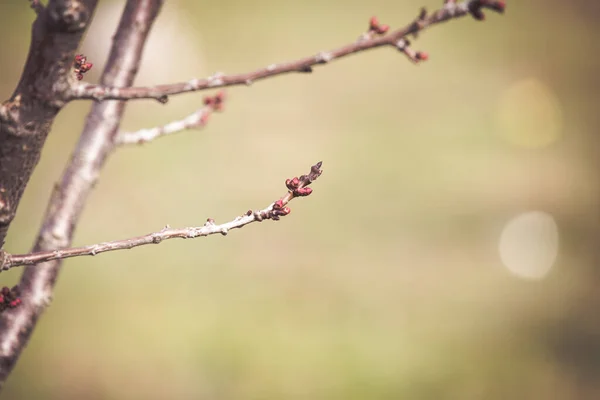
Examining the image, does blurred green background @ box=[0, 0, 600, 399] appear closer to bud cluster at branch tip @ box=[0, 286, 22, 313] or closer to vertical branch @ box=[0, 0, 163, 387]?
vertical branch @ box=[0, 0, 163, 387]

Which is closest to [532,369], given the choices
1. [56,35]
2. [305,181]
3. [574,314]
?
[574,314]

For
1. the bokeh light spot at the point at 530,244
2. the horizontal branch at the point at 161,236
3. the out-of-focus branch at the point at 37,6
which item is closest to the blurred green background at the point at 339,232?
the bokeh light spot at the point at 530,244

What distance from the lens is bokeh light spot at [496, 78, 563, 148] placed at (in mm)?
18484

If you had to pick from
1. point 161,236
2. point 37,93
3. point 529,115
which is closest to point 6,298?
point 161,236

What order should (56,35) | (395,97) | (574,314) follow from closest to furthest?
(56,35)
(574,314)
(395,97)

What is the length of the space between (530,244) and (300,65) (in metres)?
13.4

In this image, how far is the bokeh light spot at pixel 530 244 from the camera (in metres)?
12.6

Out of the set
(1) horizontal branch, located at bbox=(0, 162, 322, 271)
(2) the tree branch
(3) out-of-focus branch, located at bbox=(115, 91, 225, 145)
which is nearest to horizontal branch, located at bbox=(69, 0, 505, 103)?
(2) the tree branch

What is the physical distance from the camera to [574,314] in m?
11.3

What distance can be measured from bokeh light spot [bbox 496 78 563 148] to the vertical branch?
1745 centimetres

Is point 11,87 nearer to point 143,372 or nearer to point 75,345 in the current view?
point 75,345

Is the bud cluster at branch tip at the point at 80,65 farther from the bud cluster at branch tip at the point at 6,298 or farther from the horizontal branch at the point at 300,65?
the bud cluster at branch tip at the point at 6,298

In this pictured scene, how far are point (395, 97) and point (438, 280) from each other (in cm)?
1004

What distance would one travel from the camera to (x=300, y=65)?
145 cm
